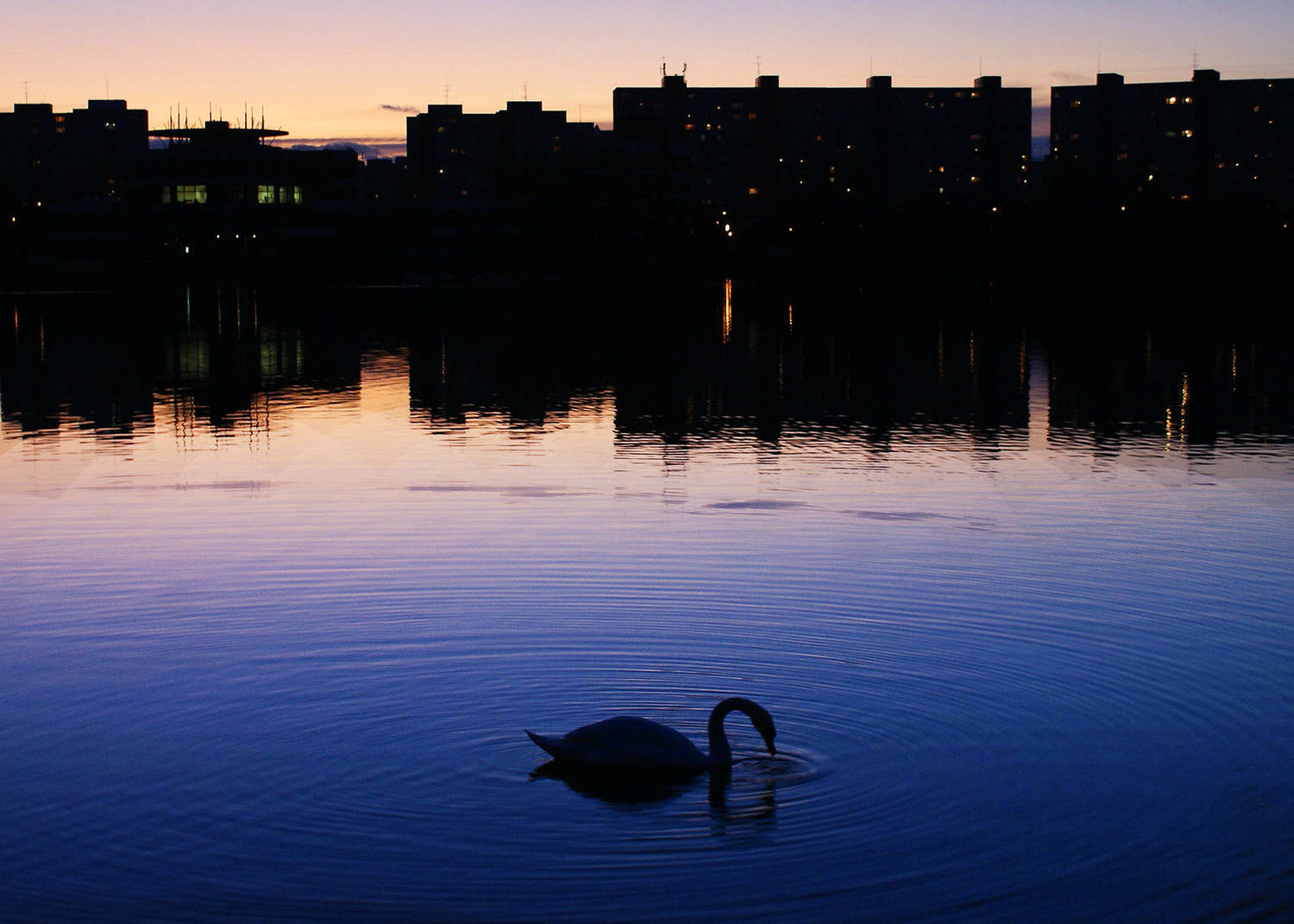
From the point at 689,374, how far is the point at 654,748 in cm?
3893

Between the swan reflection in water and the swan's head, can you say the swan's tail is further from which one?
the swan's head

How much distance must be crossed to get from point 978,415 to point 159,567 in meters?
23.7

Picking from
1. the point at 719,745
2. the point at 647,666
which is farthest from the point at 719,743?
the point at 647,666

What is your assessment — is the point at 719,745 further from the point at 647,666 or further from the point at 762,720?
the point at 647,666

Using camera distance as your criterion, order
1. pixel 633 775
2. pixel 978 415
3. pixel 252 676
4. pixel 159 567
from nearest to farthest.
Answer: pixel 633 775
pixel 252 676
pixel 159 567
pixel 978 415

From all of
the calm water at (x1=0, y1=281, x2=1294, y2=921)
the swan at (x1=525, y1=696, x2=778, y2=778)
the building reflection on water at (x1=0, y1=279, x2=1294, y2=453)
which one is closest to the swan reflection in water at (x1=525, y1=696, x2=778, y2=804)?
the swan at (x1=525, y1=696, x2=778, y2=778)

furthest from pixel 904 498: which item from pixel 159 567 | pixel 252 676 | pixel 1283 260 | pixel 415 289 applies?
pixel 1283 260

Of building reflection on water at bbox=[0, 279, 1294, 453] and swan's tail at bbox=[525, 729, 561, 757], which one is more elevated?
building reflection on water at bbox=[0, 279, 1294, 453]

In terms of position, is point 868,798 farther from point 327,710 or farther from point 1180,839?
point 327,710

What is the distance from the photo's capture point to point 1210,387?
4612 cm

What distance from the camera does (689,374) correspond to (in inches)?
2010

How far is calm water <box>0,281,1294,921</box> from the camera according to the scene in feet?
35.7

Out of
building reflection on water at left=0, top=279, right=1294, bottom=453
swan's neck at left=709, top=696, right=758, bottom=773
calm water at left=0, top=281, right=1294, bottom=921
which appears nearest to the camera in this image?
calm water at left=0, top=281, right=1294, bottom=921

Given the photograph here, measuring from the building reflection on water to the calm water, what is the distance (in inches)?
50.9
